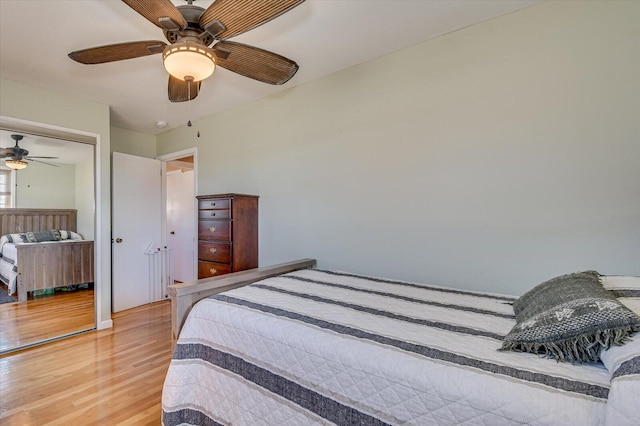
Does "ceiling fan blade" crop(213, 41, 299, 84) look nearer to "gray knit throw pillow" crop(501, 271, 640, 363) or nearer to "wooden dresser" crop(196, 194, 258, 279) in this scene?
"wooden dresser" crop(196, 194, 258, 279)

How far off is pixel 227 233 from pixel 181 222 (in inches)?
94.7

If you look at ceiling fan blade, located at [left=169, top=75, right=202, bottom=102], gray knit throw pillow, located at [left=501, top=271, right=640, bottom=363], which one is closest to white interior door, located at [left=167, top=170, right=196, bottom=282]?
ceiling fan blade, located at [left=169, top=75, right=202, bottom=102]

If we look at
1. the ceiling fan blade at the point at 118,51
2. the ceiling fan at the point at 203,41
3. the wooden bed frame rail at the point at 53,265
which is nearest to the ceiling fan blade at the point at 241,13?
the ceiling fan at the point at 203,41

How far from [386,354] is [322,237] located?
1684 mm

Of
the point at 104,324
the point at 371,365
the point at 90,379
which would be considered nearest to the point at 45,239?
the point at 104,324

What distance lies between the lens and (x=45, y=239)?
9.84ft

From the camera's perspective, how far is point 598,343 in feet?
2.81

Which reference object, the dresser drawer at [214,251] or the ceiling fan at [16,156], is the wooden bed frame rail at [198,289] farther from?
the ceiling fan at [16,156]

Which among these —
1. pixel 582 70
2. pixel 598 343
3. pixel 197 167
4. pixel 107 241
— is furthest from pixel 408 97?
pixel 107 241

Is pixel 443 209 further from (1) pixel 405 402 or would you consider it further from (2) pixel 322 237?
(1) pixel 405 402

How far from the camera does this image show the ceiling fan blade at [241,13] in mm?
1260

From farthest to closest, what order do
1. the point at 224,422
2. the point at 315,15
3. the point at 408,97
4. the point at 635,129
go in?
the point at 408,97 → the point at 315,15 → the point at 635,129 → the point at 224,422

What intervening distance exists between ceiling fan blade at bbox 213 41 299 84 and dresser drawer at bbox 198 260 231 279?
1.76 m

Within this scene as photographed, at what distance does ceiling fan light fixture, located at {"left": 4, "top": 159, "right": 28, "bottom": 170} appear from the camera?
2670mm
